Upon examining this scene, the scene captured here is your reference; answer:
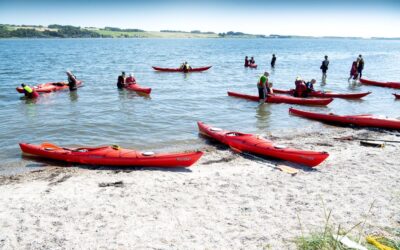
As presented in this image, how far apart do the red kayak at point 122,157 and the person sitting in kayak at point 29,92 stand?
31.6ft

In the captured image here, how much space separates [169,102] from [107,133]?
607 centimetres

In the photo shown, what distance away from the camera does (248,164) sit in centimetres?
943

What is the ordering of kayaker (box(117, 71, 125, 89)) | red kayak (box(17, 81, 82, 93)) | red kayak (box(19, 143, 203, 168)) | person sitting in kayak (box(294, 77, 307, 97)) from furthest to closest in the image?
kayaker (box(117, 71, 125, 89)), red kayak (box(17, 81, 82, 93)), person sitting in kayak (box(294, 77, 307, 97)), red kayak (box(19, 143, 203, 168))

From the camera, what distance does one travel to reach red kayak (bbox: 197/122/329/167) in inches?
352

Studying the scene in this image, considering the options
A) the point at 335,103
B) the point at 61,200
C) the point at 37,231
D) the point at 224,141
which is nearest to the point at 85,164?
the point at 61,200

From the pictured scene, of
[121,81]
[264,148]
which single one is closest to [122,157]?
[264,148]

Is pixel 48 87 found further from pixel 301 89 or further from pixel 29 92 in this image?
pixel 301 89

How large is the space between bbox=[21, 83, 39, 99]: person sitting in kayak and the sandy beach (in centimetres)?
1038

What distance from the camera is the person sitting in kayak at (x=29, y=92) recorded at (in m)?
17.8

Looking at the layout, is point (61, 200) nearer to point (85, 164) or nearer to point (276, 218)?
point (85, 164)

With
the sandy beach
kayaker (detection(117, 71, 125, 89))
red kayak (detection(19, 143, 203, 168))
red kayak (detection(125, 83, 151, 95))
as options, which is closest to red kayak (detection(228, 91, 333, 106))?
red kayak (detection(125, 83, 151, 95))

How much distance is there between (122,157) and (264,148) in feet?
13.0

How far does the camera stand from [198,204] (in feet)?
23.0

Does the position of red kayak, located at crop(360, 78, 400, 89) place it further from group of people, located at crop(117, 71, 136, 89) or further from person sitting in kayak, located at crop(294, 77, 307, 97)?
group of people, located at crop(117, 71, 136, 89)
